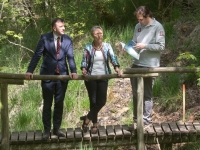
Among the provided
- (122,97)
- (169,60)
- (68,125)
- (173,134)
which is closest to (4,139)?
(68,125)

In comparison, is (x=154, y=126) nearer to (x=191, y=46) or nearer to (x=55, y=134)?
(x=55, y=134)

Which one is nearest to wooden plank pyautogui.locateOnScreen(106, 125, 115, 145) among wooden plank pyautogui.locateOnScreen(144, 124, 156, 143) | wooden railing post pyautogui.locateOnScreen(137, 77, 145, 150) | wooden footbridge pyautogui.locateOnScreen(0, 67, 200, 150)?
wooden footbridge pyautogui.locateOnScreen(0, 67, 200, 150)

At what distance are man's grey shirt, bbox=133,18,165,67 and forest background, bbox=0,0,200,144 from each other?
1820 mm

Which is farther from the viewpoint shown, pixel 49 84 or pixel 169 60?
pixel 169 60

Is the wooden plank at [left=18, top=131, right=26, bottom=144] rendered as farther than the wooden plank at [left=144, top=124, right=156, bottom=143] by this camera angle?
No

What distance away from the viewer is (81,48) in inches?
356

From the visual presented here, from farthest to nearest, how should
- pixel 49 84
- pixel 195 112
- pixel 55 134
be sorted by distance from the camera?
pixel 195 112
pixel 55 134
pixel 49 84

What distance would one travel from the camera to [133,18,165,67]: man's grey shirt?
483cm

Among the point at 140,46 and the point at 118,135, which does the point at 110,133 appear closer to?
the point at 118,135

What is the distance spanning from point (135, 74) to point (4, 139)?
1.99 meters

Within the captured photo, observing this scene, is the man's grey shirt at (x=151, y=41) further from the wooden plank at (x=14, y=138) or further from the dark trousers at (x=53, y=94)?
the wooden plank at (x=14, y=138)

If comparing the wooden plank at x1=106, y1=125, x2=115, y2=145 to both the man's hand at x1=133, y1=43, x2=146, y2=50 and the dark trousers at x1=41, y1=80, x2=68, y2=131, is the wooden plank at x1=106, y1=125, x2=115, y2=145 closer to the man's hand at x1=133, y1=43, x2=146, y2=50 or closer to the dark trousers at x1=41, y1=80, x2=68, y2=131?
the dark trousers at x1=41, y1=80, x2=68, y2=131

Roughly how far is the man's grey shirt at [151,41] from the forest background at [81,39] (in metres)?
1.82

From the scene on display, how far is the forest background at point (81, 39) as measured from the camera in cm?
689
